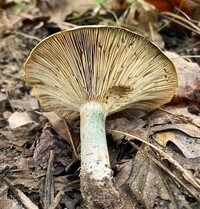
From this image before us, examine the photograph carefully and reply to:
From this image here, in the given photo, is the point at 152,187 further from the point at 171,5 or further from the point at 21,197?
the point at 171,5

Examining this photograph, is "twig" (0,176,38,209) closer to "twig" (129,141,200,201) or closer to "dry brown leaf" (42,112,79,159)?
"dry brown leaf" (42,112,79,159)

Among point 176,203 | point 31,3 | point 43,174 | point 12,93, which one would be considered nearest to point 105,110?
point 43,174

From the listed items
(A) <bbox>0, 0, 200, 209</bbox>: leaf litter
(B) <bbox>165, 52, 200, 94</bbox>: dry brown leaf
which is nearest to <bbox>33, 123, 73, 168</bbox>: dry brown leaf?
(A) <bbox>0, 0, 200, 209</bbox>: leaf litter

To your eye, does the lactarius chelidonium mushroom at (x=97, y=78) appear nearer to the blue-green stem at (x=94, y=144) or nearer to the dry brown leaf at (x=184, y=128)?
the blue-green stem at (x=94, y=144)

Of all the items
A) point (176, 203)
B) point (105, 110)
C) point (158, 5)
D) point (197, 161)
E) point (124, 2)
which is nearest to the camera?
point (176, 203)

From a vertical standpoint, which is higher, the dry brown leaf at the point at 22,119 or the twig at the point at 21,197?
the dry brown leaf at the point at 22,119

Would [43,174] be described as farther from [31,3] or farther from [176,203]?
[31,3]

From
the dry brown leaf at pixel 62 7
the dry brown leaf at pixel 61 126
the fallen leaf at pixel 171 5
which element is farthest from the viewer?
the dry brown leaf at pixel 62 7

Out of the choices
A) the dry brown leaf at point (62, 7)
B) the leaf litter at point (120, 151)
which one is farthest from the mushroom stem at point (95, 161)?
the dry brown leaf at point (62, 7)
